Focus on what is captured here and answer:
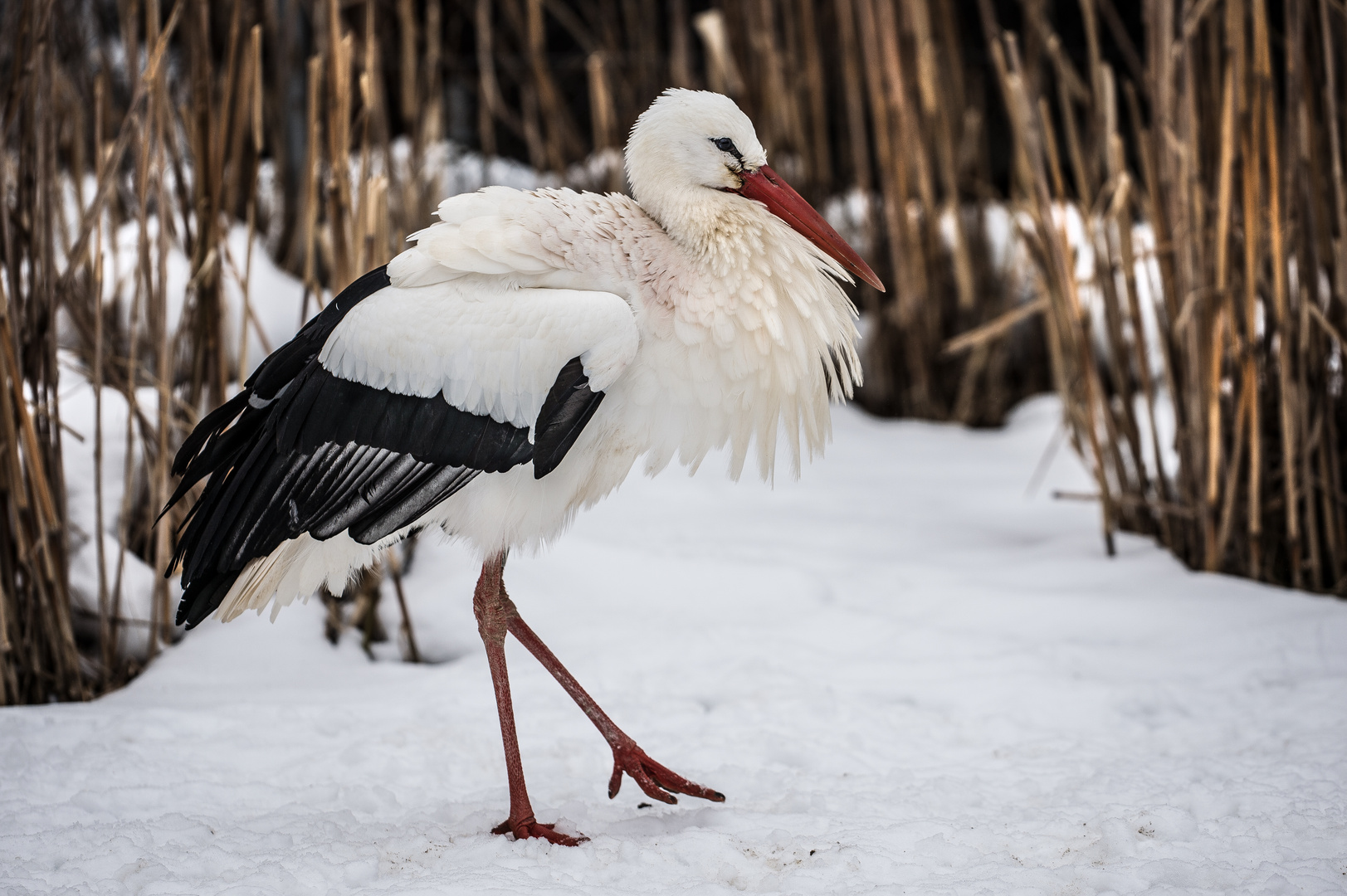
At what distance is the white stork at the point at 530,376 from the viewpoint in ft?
7.73

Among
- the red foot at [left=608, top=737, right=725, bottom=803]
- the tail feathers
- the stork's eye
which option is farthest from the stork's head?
the tail feathers

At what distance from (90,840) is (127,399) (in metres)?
1.27

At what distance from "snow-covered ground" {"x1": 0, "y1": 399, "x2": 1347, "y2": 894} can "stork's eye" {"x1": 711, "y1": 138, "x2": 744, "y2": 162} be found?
1.38 metres

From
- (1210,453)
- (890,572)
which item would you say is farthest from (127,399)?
(1210,453)

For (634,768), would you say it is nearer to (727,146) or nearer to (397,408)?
(397,408)

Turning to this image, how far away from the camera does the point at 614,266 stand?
242 cm

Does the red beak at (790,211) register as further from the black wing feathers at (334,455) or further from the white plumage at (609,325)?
the black wing feathers at (334,455)

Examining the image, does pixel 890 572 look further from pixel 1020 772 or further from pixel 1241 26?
pixel 1241 26

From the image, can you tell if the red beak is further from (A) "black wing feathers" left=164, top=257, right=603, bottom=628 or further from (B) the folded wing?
(A) "black wing feathers" left=164, top=257, right=603, bottom=628

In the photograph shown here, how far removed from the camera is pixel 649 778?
2578 millimetres

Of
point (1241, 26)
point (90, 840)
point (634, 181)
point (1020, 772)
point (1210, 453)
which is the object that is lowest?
point (1020, 772)

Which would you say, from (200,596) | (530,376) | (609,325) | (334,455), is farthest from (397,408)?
(200,596)

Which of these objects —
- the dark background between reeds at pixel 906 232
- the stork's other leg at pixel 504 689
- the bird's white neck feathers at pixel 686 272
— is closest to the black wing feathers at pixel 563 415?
the bird's white neck feathers at pixel 686 272

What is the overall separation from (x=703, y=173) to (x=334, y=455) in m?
0.98
